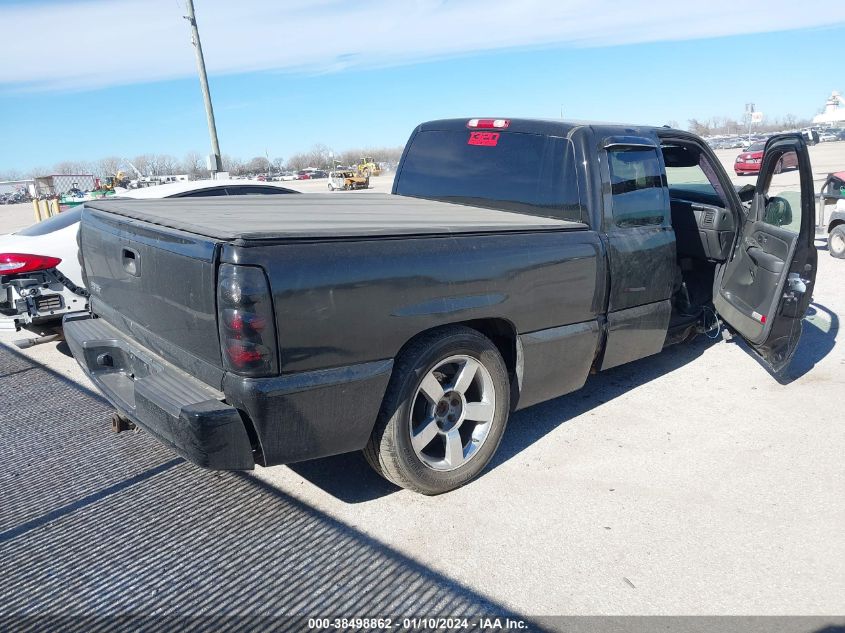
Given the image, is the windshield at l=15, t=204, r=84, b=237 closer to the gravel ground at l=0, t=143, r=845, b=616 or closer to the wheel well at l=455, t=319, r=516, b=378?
the gravel ground at l=0, t=143, r=845, b=616

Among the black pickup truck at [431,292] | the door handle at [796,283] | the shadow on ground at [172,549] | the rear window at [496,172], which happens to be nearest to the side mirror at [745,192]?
the black pickup truck at [431,292]

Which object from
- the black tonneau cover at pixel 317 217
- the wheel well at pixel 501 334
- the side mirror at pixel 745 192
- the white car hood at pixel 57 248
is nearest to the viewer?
the black tonneau cover at pixel 317 217

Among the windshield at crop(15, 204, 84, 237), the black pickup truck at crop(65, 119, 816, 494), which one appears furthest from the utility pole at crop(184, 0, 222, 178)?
the black pickup truck at crop(65, 119, 816, 494)

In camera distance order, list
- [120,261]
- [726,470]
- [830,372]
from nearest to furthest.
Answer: [120,261], [726,470], [830,372]

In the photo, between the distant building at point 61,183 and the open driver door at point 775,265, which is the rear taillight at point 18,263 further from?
the distant building at point 61,183

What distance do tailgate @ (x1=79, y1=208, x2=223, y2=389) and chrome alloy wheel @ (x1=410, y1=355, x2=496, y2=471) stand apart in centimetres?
105

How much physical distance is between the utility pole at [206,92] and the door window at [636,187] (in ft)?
38.5

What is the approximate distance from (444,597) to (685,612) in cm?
95

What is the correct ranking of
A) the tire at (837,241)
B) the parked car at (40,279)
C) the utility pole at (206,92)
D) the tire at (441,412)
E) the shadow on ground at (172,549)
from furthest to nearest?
the utility pole at (206,92) → the tire at (837,241) → the parked car at (40,279) → the tire at (441,412) → the shadow on ground at (172,549)

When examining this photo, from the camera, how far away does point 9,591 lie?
283 centimetres

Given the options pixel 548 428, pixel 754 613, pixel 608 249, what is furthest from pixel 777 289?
pixel 754 613

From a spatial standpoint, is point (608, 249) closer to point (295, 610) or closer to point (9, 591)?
point (295, 610)

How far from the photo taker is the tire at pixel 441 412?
3.21 m

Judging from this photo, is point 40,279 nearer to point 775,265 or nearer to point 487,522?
point 487,522
